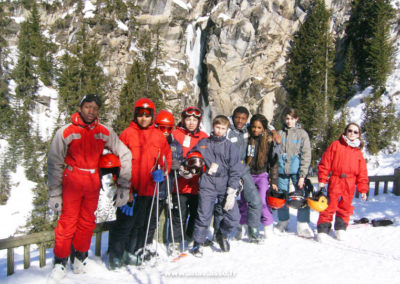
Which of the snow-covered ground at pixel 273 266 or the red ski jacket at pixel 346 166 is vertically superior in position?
the red ski jacket at pixel 346 166

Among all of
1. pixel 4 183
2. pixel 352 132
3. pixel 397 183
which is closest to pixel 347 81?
pixel 397 183

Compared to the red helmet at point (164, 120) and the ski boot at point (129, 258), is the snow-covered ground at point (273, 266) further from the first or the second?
the red helmet at point (164, 120)

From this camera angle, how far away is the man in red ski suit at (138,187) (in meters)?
3.18

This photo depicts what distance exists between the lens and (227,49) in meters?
30.8

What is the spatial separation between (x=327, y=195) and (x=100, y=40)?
31.5m

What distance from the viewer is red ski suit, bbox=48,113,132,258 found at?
2.88 metres

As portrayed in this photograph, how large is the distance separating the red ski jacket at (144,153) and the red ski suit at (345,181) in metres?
2.58

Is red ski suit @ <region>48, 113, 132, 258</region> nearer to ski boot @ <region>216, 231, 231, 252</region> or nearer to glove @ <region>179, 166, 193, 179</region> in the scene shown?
glove @ <region>179, 166, 193, 179</region>

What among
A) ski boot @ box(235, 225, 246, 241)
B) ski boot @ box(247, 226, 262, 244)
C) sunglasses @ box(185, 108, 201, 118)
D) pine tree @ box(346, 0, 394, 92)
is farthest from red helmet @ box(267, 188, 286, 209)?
pine tree @ box(346, 0, 394, 92)

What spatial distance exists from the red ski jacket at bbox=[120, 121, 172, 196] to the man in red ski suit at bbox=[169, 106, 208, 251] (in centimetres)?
57

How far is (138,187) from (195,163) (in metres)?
0.71

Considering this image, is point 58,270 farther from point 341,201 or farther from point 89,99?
point 341,201

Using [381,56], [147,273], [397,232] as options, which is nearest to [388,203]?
[397,232]

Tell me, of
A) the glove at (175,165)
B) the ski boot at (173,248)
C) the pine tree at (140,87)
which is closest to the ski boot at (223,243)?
the ski boot at (173,248)
